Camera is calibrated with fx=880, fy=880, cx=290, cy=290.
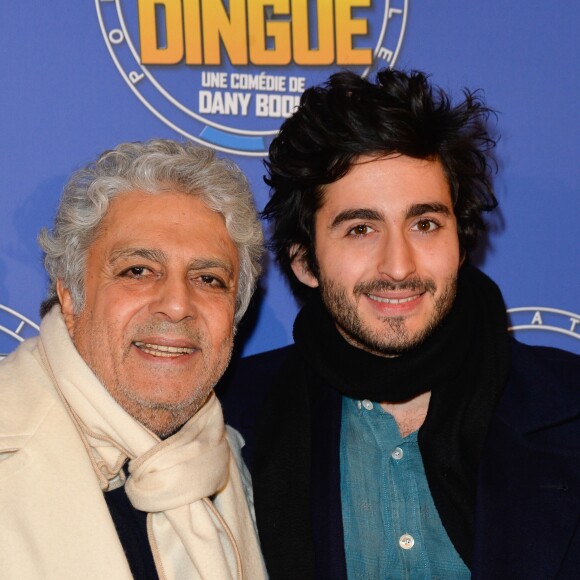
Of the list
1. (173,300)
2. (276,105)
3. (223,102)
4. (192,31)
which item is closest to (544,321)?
(276,105)

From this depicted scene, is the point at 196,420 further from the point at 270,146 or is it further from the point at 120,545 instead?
the point at 270,146

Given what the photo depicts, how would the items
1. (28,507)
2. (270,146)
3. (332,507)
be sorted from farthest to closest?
(270,146)
(332,507)
(28,507)

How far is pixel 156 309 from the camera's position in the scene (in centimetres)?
219

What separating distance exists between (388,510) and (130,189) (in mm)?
1104

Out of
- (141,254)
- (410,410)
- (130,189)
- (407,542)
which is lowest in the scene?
(407,542)

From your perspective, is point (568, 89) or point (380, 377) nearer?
point (380, 377)

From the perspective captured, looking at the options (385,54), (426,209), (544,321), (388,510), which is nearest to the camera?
(388,510)

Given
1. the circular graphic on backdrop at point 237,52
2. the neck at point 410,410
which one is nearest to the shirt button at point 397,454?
the neck at point 410,410

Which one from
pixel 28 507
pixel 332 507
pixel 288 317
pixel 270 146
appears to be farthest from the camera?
pixel 288 317

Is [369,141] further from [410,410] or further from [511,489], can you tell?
[511,489]

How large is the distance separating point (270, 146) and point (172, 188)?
1.81ft

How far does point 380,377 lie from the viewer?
248 centimetres

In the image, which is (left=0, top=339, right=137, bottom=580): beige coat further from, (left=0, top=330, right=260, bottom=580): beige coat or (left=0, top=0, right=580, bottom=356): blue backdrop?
(left=0, top=0, right=580, bottom=356): blue backdrop

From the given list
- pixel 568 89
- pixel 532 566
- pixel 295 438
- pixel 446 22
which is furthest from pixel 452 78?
pixel 532 566
